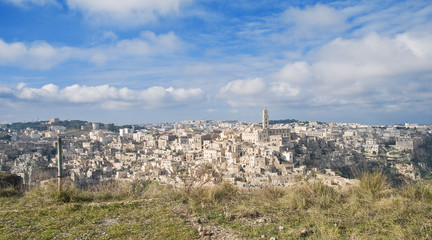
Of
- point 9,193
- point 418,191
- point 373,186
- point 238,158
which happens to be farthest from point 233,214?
point 238,158

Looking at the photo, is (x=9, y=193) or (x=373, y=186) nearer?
(x=373, y=186)

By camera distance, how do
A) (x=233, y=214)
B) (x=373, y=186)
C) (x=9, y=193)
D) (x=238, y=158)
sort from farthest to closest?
(x=238, y=158), (x=9, y=193), (x=373, y=186), (x=233, y=214)

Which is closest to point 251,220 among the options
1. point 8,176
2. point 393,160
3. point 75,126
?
point 8,176

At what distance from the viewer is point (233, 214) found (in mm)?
4184

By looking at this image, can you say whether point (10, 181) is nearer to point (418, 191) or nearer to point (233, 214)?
point (233, 214)

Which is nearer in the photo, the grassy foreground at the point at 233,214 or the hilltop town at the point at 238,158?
the grassy foreground at the point at 233,214

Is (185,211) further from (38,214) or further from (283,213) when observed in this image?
(38,214)

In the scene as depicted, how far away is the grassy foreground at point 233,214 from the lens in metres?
3.43

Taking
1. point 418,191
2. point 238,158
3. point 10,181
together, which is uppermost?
point 418,191

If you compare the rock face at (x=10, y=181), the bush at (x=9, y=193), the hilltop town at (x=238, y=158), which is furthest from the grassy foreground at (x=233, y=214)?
the hilltop town at (x=238, y=158)

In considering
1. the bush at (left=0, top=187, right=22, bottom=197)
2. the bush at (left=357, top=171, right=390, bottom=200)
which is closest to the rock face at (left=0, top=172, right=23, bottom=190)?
the bush at (left=0, top=187, right=22, bottom=197)

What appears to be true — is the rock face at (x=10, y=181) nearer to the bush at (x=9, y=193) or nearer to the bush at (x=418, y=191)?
the bush at (x=9, y=193)

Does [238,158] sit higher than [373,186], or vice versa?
[373,186]

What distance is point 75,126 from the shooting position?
10775 centimetres
